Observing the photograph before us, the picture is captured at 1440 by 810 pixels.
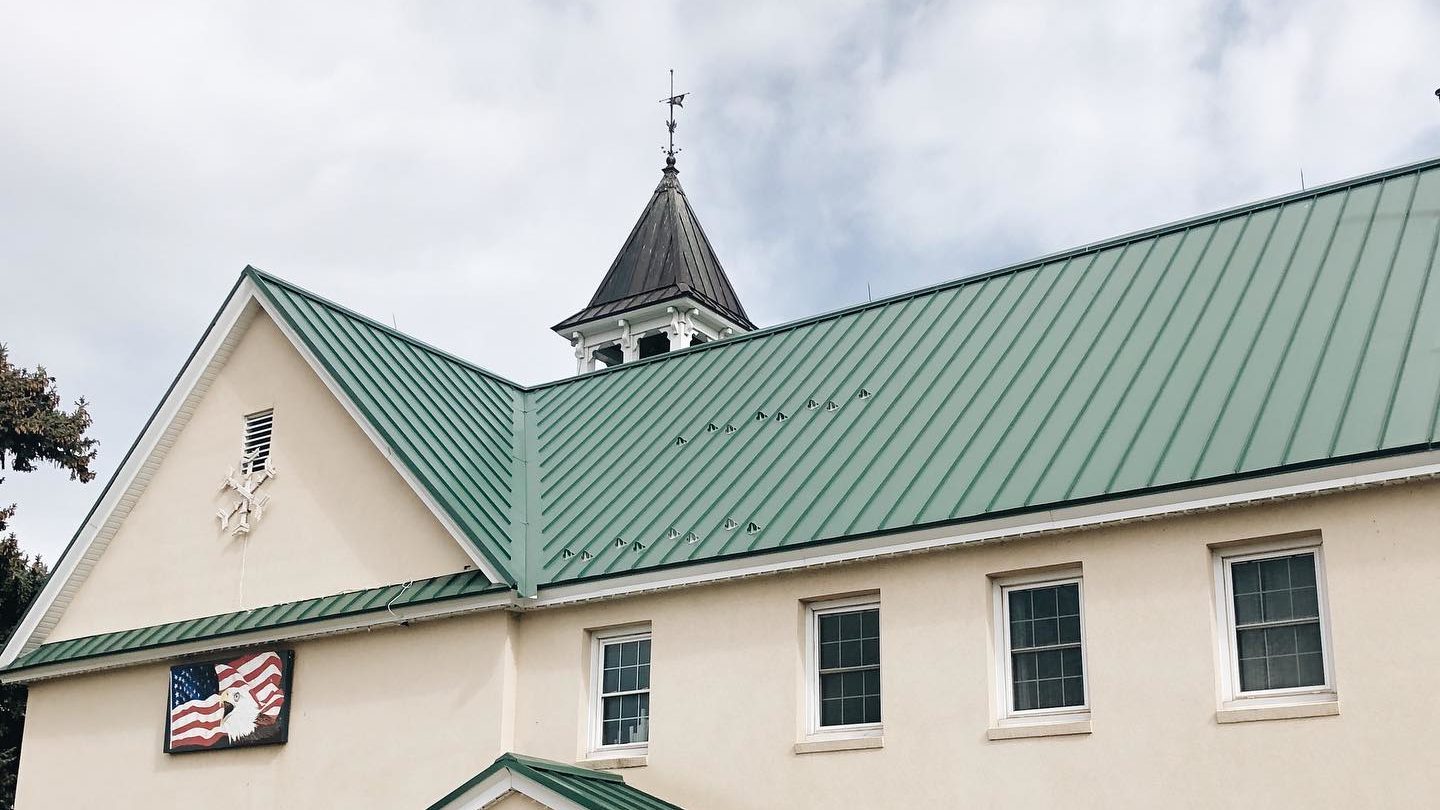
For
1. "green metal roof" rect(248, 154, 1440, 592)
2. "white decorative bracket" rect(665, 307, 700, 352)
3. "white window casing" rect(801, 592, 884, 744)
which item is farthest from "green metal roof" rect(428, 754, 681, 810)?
"white decorative bracket" rect(665, 307, 700, 352)

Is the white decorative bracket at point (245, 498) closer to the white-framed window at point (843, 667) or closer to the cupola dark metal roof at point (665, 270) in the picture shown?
the white-framed window at point (843, 667)

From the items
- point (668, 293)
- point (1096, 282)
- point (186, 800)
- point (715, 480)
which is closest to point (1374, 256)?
point (1096, 282)

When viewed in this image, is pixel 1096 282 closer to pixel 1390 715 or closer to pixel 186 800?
pixel 1390 715

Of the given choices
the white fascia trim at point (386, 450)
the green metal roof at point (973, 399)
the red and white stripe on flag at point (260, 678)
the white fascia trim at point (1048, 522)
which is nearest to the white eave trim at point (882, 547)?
the white fascia trim at point (1048, 522)

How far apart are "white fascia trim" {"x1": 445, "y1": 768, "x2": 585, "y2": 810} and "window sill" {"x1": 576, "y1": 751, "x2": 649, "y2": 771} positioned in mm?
2099

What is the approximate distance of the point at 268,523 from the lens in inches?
857

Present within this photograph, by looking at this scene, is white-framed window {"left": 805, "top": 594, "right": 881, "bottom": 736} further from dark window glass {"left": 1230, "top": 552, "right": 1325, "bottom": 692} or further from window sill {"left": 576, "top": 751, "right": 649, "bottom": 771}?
dark window glass {"left": 1230, "top": 552, "right": 1325, "bottom": 692}

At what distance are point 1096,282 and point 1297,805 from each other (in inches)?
297

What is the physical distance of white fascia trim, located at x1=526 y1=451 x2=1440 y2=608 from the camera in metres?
14.3

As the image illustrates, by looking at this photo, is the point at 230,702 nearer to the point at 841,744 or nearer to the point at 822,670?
the point at 822,670

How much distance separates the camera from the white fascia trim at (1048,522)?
563 inches

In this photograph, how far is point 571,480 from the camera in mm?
21922

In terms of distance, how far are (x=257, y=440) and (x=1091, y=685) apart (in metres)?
12.3

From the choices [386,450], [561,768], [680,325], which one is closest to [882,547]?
[561,768]
